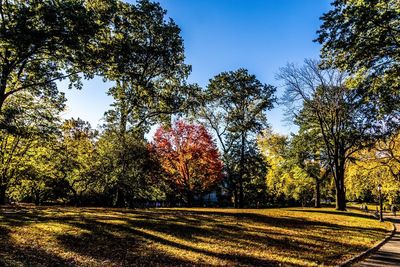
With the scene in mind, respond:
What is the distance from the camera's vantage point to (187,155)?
120 feet

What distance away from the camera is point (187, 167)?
3716 cm

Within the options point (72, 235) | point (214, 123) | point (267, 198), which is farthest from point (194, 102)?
point (267, 198)

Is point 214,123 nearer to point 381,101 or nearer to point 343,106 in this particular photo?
point 343,106

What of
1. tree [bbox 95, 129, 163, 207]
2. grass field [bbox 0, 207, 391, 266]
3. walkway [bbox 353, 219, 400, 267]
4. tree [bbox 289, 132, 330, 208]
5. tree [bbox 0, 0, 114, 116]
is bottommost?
walkway [bbox 353, 219, 400, 267]

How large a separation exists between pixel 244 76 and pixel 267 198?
33740mm

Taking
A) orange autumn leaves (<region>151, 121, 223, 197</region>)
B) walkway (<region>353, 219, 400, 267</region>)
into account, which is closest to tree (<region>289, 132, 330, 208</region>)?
orange autumn leaves (<region>151, 121, 223, 197</region>)

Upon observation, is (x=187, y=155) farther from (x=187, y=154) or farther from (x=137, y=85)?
(x=137, y=85)

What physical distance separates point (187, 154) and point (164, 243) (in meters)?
25.8

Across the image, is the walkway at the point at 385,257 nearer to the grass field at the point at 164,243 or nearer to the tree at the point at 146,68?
the grass field at the point at 164,243

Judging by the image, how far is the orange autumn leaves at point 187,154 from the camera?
121ft

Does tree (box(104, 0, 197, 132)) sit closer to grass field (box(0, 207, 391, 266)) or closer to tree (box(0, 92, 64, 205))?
tree (box(0, 92, 64, 205))

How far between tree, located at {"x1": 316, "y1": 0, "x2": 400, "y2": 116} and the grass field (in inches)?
311

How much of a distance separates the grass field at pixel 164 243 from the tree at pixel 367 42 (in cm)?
790

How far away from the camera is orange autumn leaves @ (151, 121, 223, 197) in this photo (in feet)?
121
